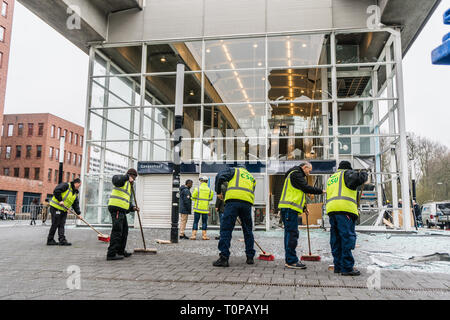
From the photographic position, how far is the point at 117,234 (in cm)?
671

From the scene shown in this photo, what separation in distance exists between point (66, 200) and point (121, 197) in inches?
124

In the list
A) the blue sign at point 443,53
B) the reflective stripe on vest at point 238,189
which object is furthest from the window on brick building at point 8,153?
the blue sign at point 443,53

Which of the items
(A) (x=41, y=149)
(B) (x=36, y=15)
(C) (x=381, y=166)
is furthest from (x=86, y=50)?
(A) (x=41, y=149)

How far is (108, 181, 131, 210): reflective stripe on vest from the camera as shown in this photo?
22.7 feet

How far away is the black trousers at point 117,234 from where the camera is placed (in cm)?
664

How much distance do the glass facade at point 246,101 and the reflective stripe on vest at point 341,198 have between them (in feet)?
30.2

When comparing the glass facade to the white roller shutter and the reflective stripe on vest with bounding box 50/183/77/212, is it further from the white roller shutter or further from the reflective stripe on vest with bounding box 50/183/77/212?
the reflective stripe on vest with bounding box 50/183/77/212

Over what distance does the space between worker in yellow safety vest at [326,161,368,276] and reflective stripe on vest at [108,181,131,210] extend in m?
3.78

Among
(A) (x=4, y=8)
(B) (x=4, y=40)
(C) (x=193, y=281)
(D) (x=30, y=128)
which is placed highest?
(A) (x=4, y=8)

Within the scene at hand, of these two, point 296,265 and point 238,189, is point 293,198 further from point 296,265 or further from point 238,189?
point 296,265

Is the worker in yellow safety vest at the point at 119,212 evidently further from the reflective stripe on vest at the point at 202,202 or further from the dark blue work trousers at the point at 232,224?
the reflective stripe on vest at the point at 202,202

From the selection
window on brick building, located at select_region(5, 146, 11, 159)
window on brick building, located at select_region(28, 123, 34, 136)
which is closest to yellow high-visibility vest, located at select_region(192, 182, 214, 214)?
window on brick building, located at select_region(28, 123, 34, 136)

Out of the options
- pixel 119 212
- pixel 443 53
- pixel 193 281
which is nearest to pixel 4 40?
pixel 119 212

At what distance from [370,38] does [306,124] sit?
4406 mm
